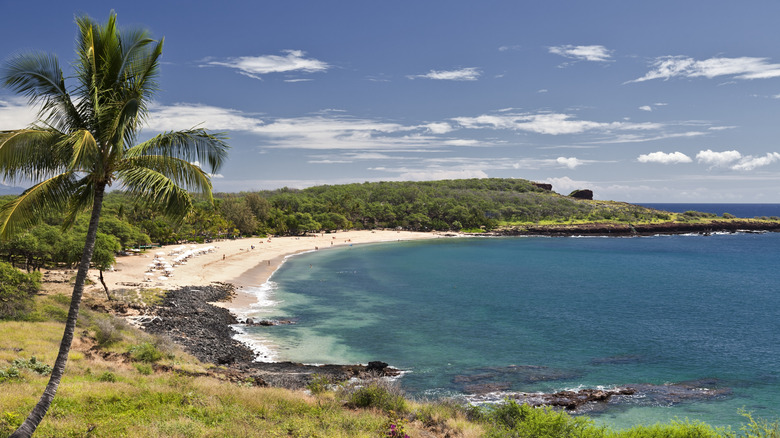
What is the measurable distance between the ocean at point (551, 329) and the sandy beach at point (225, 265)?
3.27 m

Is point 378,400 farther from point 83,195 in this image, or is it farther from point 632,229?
point 632,229

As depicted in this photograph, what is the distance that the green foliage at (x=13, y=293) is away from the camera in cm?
2566

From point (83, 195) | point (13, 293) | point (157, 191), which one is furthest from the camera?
point (13, 293)

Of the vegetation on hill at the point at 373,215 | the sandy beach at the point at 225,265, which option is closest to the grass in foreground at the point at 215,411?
the sandy beach at the point at 225,265

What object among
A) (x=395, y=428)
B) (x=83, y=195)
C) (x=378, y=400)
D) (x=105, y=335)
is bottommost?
(x=378, y=400)

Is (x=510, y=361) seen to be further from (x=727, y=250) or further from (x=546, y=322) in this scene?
(x=727, y=250)

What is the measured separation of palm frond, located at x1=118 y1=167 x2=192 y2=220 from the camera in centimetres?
974

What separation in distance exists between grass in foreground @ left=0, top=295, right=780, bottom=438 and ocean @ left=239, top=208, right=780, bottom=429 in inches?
245

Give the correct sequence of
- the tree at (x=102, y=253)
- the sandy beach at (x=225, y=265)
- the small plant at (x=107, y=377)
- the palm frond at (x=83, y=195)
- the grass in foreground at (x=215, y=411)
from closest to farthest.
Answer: the palm frond at (x=83, y=195)
the grass in foreground at (x=215, y=411)
the small plant at (x=107, y=377)
the tree at (x=102, y=253)
the sandy beach at (x=225, y=265)

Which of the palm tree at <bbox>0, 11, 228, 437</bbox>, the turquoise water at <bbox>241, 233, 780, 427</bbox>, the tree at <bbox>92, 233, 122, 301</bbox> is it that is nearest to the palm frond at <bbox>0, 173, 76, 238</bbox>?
the palm tree at <bbox>0, 11, 228, 437</bbox>

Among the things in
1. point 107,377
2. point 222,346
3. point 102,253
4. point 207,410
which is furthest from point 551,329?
point 102,253

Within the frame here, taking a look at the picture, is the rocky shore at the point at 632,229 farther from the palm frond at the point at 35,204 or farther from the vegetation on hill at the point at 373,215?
the palm frond at the point at 35,204

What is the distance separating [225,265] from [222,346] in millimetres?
38151

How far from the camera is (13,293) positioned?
2638cm
